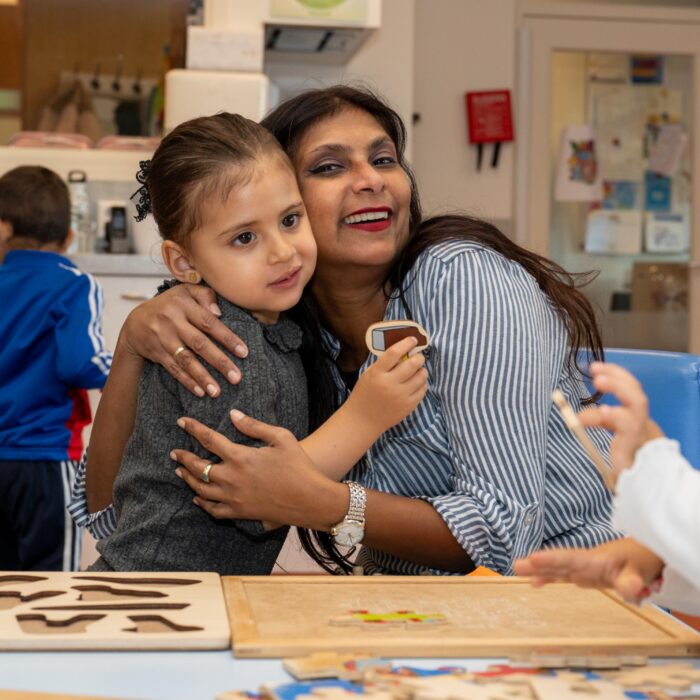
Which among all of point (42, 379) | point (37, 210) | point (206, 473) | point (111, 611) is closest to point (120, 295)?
point (37, 210)

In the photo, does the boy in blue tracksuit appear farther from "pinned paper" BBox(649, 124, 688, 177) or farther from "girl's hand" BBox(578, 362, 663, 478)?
"pinned paper" BBox(649, 124, 688, 177)

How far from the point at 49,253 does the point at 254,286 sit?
169cm

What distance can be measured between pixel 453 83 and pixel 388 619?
4.51m

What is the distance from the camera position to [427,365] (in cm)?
129

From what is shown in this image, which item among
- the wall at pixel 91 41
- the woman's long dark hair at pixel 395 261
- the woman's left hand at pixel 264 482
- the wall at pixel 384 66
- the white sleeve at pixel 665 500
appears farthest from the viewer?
the wall at pixel 91 41

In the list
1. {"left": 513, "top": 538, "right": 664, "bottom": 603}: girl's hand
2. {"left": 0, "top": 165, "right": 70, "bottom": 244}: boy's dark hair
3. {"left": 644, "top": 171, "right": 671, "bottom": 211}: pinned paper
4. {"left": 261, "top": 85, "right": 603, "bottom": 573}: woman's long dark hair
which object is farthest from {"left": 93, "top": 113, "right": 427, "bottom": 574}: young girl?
{"left": 644, "top": 171, "right": 671, "bottom": 211}: pinned paper

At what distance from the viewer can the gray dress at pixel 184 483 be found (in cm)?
117

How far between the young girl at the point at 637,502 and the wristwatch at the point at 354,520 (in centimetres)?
47

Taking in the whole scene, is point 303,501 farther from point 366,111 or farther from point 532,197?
point 532,197

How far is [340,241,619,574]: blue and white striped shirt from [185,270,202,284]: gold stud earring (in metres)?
0.23

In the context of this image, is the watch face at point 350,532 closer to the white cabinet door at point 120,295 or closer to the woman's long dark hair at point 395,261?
the woman's long dark hair at point 395,261

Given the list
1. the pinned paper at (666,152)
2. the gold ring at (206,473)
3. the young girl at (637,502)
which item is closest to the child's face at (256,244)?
the gold ring at (206,473)

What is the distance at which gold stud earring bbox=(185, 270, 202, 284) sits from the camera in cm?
132

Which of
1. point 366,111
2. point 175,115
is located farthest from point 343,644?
point 175,115
